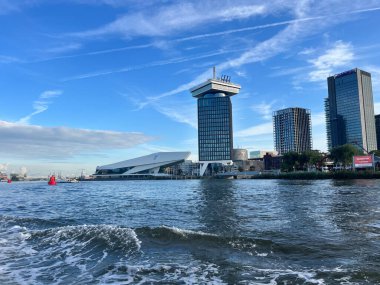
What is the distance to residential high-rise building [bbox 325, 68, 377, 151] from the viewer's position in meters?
188

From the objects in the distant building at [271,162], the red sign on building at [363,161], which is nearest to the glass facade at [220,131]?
the distant building at [271,162]

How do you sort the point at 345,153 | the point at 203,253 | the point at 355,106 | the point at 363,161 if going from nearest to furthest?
the point at 203,253 < the point at 363,161 < the point at 345,153 < the point at 355,106

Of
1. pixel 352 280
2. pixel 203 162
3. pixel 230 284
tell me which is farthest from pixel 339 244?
pixel 203 162

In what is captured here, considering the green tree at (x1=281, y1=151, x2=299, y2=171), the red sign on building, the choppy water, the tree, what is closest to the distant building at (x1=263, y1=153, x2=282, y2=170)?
the green tree at (x1=281, y1=151, x2=299, y2=171)

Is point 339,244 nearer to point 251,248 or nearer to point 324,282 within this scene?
point 251,248

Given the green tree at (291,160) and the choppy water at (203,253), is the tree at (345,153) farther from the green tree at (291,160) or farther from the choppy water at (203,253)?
the choppy water at (203,253)

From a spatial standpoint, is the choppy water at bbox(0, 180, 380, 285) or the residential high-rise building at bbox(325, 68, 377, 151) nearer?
the choppy water at bbox(0, 180, 380, 285)

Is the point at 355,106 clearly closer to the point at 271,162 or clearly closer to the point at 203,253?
the point at 271,162

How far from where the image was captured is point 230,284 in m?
6.82

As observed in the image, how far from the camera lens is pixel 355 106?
189875mm

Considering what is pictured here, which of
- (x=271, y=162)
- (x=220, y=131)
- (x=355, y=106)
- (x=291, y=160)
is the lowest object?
(x=291, y=160)

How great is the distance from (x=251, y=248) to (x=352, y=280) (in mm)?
3456

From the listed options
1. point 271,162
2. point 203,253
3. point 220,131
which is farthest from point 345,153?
point 220,131

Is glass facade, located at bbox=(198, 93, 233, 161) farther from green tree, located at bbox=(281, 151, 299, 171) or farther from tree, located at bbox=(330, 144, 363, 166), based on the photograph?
tree, located at bbox=(330, 144, 363, 166)
